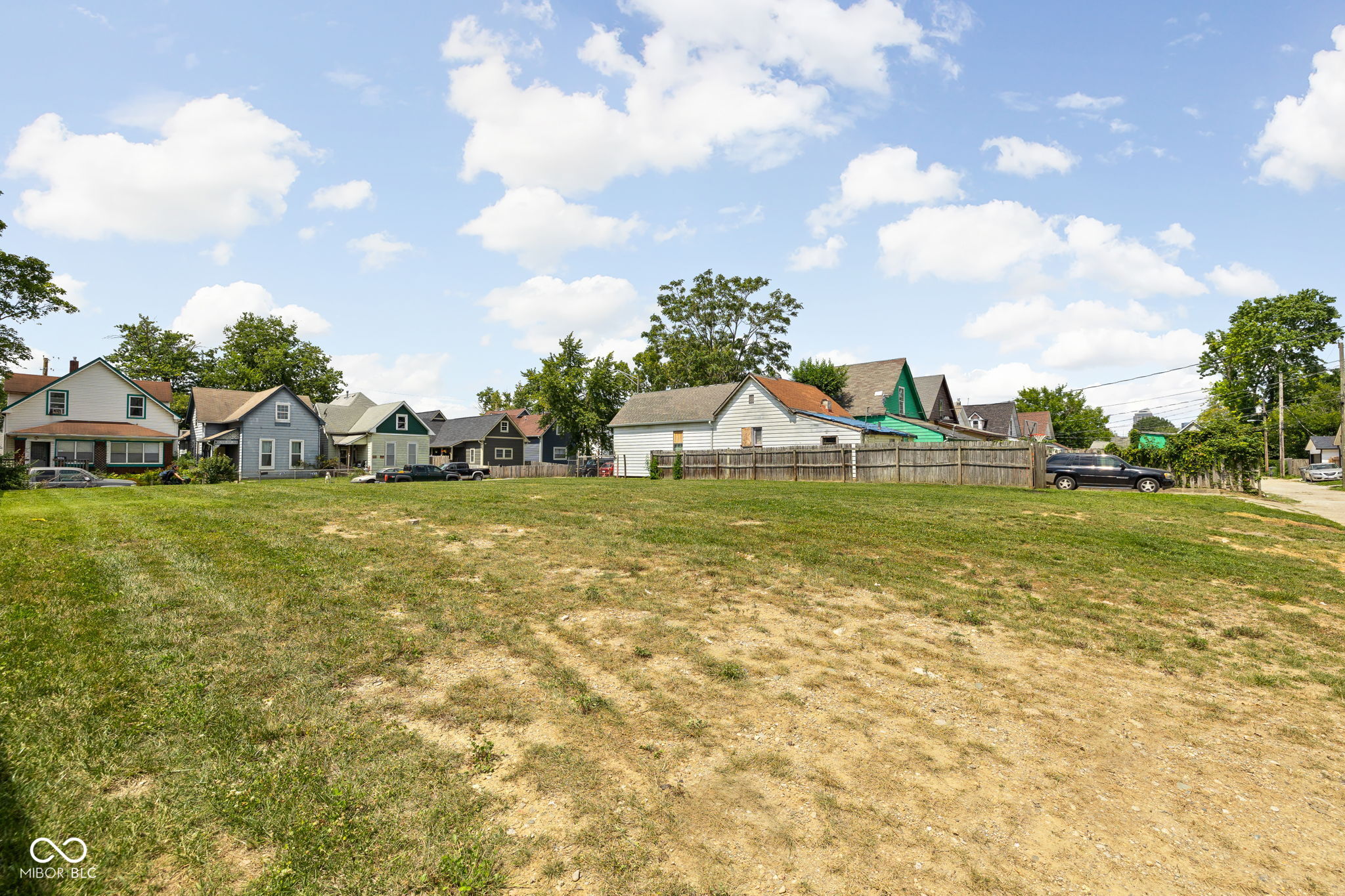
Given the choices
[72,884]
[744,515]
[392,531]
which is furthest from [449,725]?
[744,515]

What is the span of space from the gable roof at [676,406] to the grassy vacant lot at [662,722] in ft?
94.7

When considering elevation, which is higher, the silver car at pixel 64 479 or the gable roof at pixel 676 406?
the gable roof at pixel 676 406

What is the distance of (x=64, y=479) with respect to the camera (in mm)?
27172

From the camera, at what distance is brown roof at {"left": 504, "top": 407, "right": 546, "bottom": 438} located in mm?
62975

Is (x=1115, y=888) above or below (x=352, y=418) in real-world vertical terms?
below

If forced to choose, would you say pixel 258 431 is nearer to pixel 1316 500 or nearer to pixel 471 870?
pixel 471 870

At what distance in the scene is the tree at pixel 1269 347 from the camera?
5734cm

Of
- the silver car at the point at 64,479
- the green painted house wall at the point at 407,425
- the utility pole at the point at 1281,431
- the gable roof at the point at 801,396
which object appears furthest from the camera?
the green painted house wall at the point at 407,425

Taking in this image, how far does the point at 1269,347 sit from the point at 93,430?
96082 millimetres

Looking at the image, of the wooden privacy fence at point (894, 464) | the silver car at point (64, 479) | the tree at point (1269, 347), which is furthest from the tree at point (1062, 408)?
the silver car at point (64, 479)

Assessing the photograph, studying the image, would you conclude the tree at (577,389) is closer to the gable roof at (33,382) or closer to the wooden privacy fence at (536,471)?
the wooden privacy fence at (536,471)

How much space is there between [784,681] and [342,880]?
129 inches

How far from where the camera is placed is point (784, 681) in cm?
488

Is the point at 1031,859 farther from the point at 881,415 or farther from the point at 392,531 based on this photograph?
the point at 881,415
